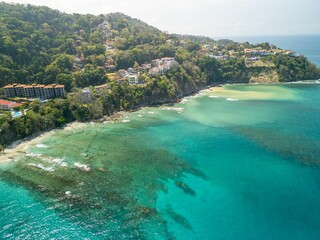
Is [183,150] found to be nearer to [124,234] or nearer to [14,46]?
[124,234]

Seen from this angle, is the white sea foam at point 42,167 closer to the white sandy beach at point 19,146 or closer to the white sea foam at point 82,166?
the white sea foam at point 82,166

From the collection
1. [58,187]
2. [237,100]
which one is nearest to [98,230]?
[58,187]

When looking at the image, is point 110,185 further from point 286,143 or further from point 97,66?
point 97,66

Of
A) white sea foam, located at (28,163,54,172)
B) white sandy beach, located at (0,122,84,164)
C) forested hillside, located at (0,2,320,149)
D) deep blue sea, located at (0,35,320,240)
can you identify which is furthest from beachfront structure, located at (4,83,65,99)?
white sea foam, located at (28,163,54,172)

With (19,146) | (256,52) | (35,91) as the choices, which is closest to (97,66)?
(35,91)

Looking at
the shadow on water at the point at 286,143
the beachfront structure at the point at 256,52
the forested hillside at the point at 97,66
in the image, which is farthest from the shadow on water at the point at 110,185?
the beachfront structure at the point at 256,52
